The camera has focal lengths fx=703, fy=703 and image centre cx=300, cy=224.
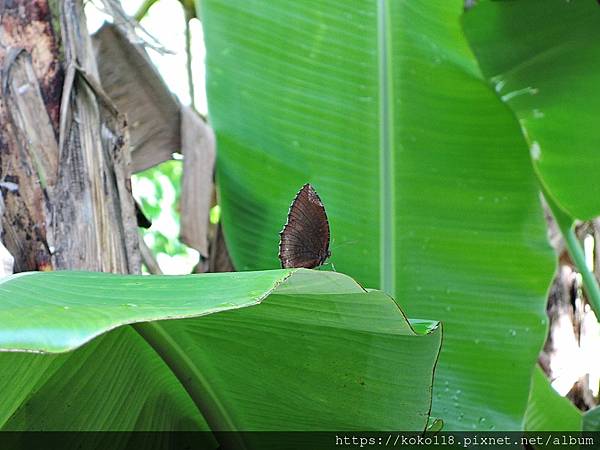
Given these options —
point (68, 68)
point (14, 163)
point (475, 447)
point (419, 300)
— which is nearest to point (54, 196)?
point (14, 163)

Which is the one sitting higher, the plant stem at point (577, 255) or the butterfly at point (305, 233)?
the butterfly at point (305, 233)

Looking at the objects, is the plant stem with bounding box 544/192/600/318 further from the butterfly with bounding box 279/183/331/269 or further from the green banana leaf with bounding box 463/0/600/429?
the butterfly with bounding box 279/183/331/269

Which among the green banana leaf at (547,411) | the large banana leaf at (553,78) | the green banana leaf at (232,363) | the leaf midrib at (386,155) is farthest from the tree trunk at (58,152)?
the green banana leaf at (547,411)

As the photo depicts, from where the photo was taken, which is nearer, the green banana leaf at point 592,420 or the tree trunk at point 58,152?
the tree trunk at point 58,152

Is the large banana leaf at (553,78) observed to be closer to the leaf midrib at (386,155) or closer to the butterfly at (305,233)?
the leaf midrib at (386,155)

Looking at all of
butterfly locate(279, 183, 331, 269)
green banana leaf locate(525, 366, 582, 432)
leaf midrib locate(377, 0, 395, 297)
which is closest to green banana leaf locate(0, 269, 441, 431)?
butterfly locate(279, 183, 331, 269)

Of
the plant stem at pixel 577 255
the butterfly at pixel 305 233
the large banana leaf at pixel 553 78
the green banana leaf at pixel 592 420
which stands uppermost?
the large banana leaf at pixel 553 78
